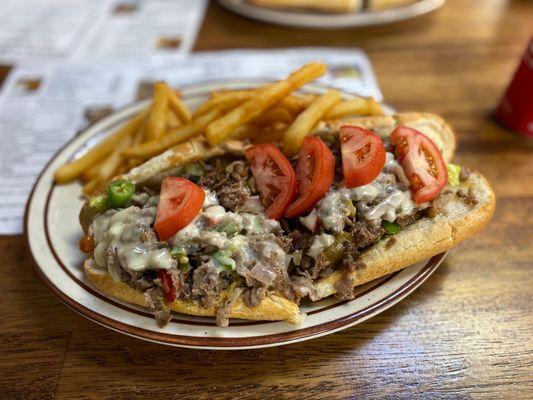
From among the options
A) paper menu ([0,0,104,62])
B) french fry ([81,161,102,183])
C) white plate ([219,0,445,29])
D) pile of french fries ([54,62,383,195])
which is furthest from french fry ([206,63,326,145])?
paper menu ([0,0,104,62])

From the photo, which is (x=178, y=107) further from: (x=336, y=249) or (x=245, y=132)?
(x=336, y=249)

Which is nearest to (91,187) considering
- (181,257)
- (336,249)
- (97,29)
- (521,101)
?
(181,257)

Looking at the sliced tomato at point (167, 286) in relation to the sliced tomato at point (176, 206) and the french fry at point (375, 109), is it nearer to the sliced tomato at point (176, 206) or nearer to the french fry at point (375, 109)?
the sliced tomato at point (176, 206)

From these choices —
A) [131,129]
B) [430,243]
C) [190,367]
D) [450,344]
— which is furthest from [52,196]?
[450,344]

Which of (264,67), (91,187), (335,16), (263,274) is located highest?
(335,16)

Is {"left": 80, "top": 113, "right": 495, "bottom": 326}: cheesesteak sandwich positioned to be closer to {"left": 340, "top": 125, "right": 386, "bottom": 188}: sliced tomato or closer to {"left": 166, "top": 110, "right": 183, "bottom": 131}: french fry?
{"left": 340, "top": 125, "right": 386, "bottom": 188}: sliced tomato

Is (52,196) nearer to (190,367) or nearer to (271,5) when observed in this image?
(190,367)
